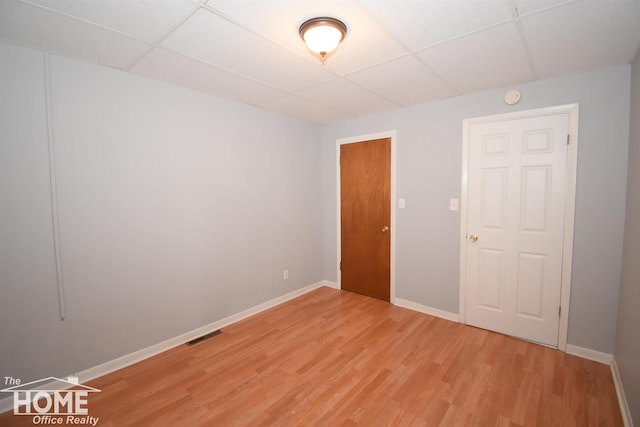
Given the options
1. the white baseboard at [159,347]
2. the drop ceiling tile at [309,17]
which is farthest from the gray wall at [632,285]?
the white baseboard at [159,347]

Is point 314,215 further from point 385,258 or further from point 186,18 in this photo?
point 186,18

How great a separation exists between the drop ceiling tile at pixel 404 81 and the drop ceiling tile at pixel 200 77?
2.92 feet

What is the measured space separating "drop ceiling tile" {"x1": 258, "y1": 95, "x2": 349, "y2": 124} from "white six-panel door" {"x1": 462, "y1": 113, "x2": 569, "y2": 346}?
1.61 m

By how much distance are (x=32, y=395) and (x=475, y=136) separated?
4.24m

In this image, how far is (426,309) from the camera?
3277 millimetres

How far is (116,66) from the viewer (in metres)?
2.16

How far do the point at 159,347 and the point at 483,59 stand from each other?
3614 mm

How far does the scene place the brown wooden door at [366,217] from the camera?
3.56 m

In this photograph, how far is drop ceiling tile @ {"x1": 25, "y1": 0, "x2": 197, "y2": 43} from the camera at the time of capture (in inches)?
56.9

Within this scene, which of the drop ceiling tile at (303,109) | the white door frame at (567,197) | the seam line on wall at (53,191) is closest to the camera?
the seam line on wall at (53,191)

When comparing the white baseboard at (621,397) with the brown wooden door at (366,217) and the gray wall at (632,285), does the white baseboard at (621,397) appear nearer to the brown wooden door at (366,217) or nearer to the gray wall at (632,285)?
the gray wall at (632,285)

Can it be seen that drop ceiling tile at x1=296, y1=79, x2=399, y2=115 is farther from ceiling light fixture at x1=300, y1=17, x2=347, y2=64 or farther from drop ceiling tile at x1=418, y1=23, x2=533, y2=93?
ceiling light fixture at x1=300, y1=17, x2=347, y2=64

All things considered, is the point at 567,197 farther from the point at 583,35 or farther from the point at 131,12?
the point at 131,12

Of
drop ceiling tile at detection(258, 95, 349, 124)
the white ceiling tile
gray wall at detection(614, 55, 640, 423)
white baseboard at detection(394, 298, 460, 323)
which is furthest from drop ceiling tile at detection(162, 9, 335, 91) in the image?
white baseboard at detection(394, 298, 460, 323)
